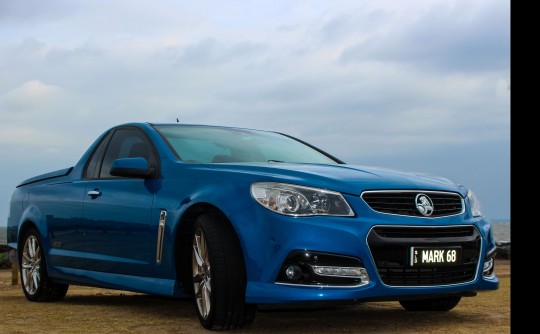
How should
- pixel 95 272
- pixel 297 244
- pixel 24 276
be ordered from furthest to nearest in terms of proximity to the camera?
pixel 24 276 < pixel 95 272 < pixel 297 244

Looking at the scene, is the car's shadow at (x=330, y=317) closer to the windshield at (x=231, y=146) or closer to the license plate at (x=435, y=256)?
the license plate at (x=435, y=256)

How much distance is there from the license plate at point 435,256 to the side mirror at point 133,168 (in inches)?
→ 87.2

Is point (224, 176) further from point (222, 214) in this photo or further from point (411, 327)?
point (411, 327)

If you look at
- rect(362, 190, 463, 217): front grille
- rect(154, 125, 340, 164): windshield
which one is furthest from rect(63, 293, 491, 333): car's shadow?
rect(154, 125, 340, 164): windshield

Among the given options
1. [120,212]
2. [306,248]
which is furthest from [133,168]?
[306,248]

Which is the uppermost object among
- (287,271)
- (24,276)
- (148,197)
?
(148,197)

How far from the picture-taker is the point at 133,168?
21.7ft

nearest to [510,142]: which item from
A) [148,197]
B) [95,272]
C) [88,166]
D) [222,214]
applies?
[222,214]

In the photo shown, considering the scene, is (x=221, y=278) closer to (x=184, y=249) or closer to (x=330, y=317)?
(x=184, y=249)

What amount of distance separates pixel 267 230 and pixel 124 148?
2672 mm

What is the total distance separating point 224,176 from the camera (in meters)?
5.87

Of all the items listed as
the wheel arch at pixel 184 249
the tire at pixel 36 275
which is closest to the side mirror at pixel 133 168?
the wheel arch at pixel 184 249

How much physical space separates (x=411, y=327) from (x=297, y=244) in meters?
1.34

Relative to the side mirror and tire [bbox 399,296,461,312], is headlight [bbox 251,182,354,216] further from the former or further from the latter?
tire [bbox 399,296,461,312]
